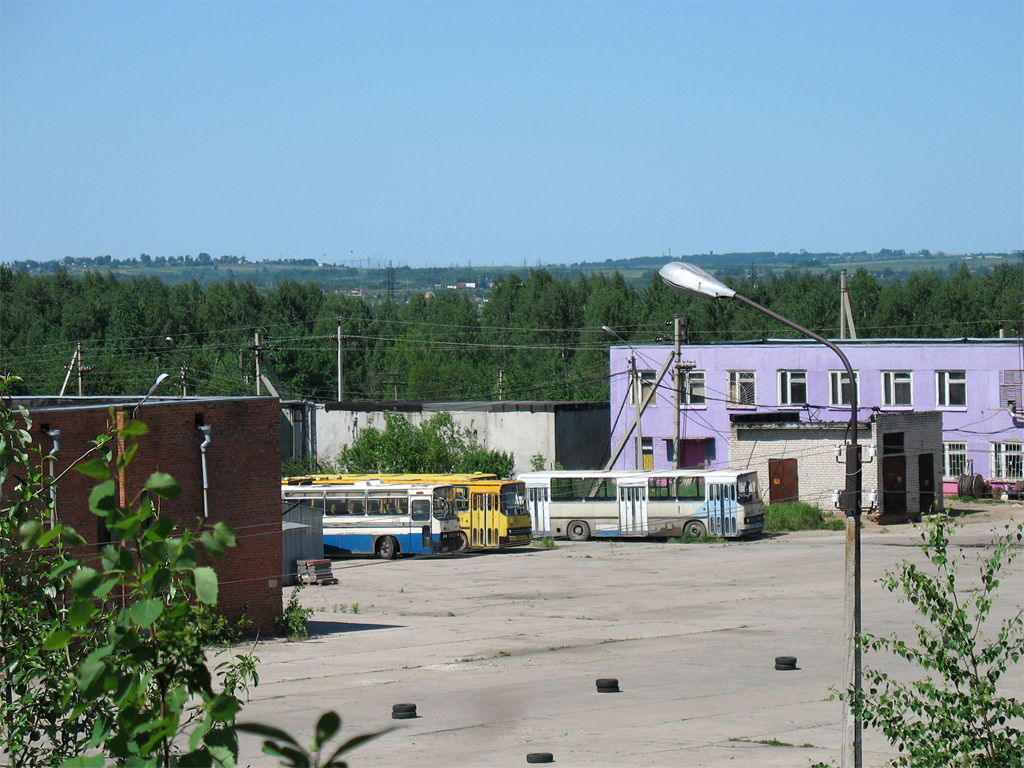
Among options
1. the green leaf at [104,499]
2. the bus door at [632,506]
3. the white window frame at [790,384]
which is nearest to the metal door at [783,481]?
the white window frame at [790,384]

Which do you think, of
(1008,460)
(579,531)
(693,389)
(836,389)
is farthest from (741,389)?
(579,531)

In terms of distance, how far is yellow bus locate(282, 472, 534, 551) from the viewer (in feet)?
135

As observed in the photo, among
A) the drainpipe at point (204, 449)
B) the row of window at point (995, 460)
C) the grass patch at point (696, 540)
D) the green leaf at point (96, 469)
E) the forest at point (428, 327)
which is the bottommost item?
the grass patch at point (696, 540)

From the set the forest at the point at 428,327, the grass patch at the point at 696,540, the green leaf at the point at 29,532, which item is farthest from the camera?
the forest at the point at 428,327

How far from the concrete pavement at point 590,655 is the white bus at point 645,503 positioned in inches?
84.7

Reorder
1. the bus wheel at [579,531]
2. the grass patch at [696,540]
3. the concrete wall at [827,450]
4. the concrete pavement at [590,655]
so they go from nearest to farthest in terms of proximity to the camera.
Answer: the concrete pavement at [590,655] → the grass patch at [696,540] → the bus wheel at [579,531] → the concrete wall at [827,450]

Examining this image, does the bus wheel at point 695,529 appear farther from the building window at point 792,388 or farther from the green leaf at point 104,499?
the green leaf at point 104,499

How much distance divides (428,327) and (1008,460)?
67098 mm

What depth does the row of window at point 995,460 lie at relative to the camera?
50.9 metres

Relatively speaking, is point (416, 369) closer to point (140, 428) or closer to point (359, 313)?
point (359, 313)

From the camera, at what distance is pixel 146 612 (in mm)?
3074

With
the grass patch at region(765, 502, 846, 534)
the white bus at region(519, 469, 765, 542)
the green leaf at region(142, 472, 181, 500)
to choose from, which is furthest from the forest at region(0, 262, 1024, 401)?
the green leaf at region(142, 472, 181, 500)

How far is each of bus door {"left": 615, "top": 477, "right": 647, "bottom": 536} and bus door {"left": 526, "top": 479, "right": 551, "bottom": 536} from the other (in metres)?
2.69

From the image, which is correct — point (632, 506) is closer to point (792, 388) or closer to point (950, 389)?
point (792, 388)
